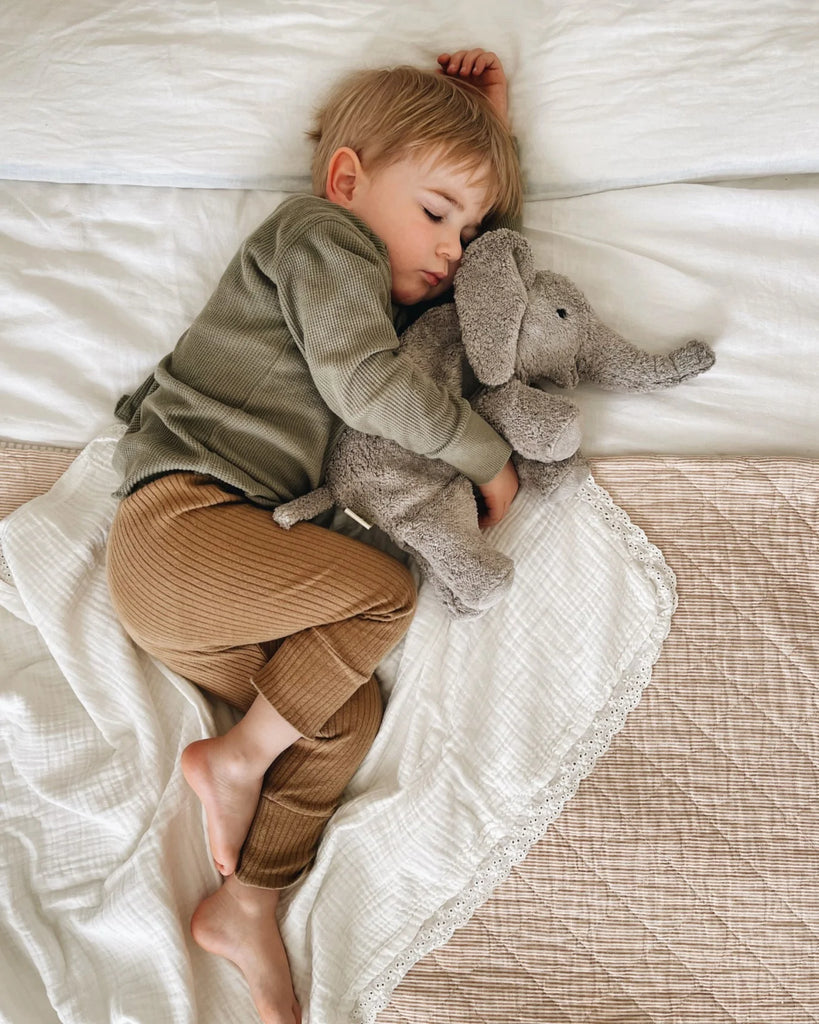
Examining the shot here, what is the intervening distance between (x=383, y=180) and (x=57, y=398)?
555 millimetres

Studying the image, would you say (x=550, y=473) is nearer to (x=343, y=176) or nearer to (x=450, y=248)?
(x=450, y=248)

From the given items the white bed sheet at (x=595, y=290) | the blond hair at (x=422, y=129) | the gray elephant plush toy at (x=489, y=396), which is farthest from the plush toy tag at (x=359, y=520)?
the blond hair at (x=422, y=129)

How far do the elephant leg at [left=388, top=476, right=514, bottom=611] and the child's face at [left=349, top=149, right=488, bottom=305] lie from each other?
293 mm

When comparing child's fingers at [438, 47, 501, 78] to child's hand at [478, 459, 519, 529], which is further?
child's fingers at [438, 47, 501, 78]

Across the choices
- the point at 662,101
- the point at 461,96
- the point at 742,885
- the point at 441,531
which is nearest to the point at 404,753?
the point at 441,531

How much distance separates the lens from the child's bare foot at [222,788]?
0.97 meters

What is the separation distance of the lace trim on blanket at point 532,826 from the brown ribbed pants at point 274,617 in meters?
0.17

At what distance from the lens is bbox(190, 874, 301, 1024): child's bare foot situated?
960 millimetres

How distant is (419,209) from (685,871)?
0.88 metres

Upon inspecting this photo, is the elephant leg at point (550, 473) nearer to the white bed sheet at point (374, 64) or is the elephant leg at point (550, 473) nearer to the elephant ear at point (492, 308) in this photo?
the elephant ear at point (492, 308)

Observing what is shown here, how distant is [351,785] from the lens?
106cm

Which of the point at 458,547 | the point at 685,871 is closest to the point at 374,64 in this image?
the point at 458,547

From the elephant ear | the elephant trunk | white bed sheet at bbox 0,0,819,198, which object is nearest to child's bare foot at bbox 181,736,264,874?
the elephant ear

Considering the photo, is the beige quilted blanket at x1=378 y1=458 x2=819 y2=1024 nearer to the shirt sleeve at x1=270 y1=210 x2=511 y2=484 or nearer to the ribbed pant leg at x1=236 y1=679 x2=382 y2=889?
the ribbed pant leg at x1=236 y1=679 x2=382 y2=889
